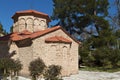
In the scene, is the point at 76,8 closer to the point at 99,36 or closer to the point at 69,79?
the point at 99,36

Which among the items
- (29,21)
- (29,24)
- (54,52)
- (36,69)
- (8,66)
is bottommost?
(36,69)

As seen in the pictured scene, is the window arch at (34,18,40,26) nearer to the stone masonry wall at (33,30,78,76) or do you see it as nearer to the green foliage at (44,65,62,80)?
the stone masonry wall at (33,30,78,76)

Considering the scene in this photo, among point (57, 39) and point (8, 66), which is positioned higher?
point (57, 39)

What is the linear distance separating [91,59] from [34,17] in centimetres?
1047

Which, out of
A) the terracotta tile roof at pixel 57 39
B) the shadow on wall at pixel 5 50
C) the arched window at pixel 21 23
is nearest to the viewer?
the terracotta tile roof at pixel 57 39

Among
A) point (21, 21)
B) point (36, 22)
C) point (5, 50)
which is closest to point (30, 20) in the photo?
point (36, 22)

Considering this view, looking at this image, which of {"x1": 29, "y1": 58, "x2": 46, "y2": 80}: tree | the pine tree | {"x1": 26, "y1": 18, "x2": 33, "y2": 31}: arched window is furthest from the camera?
the pine tree

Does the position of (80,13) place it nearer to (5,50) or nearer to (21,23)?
(21,23)

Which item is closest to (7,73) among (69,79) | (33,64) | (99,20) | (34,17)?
(33,64)

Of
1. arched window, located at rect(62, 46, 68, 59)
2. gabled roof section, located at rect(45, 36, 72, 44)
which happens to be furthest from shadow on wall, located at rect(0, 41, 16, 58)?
arched window, located at rect(62, 46, 68, 59)

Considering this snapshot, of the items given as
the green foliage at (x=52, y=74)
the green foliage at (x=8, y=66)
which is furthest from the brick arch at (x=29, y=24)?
the green foliage at (x=52, y=74)

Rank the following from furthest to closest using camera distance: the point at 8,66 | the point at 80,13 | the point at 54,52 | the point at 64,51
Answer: the point at 80,13 < the point at 64,51 < the point at 54,52 < the point at 8,66

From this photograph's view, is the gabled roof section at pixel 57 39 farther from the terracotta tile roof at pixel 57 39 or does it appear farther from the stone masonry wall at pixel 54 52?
the stone masonry wall at pixel 54 52

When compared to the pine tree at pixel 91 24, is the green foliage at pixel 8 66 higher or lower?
lower
